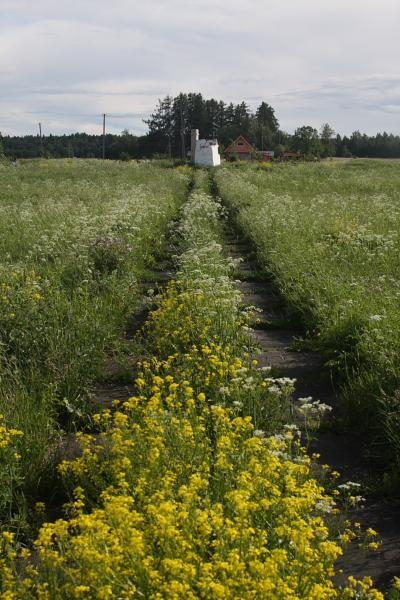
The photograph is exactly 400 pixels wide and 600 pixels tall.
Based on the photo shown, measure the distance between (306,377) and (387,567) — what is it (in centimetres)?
285

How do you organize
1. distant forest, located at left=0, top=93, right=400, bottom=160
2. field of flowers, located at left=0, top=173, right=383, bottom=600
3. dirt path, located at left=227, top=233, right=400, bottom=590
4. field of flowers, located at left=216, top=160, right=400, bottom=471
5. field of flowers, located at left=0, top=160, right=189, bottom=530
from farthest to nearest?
distant forest, located at left=0, top=93, right=400, bottom=160, field of flowers, located at left=216, top=160, right=400, bottom=471, field of flowers, located at left=0, top=160, right=189, bottom=530, dirt path, located at left=227, top=233, right=400, bottom=590, field of flowers, located at left=0, top=173, right=383, bottom=600

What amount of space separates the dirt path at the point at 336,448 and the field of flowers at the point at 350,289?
0.58 ft

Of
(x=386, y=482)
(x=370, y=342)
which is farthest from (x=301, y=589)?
(x=370, y=342)

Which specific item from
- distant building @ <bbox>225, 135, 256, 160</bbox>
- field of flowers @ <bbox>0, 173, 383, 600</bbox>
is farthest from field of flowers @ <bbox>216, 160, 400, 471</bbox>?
distant building @ <bbox>225, 135, 256, 160</bbox>

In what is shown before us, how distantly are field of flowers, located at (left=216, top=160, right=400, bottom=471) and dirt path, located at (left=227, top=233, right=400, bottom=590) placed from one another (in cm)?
18

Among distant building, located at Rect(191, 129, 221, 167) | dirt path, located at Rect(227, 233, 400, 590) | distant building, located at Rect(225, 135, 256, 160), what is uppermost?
distant building, located at Rect(225, 135, 256, 160)

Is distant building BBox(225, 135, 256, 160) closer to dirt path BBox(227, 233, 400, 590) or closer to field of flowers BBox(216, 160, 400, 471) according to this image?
field of flowers BBox(216, 160, 400, 471)

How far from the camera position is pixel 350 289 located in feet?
26.7

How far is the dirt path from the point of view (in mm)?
3580

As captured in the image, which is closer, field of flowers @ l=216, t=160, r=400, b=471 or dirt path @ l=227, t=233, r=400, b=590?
dirt path @ l=227, t=233, r=400, b=590

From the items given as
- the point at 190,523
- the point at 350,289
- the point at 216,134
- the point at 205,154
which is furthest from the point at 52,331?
the point at 216,134

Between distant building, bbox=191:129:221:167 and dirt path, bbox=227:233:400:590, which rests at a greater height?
distant building, bbox=191:129:221:167

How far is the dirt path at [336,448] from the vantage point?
358 centimetres

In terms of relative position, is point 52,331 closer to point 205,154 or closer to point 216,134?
point 205,154
